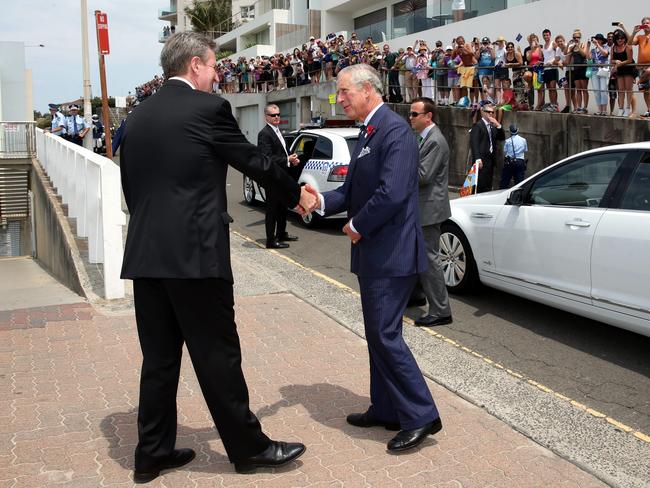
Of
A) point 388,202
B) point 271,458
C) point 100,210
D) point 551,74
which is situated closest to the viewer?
point 271,458

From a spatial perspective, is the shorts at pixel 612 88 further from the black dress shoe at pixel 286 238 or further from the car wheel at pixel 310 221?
the black dress shoe at pixel 286 238

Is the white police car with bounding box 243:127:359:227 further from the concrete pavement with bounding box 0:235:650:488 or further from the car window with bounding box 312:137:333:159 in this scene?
the concrete pavement with bounding box 0:235:650:488

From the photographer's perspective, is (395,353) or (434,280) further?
(434,280)

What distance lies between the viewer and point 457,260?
7.10 m

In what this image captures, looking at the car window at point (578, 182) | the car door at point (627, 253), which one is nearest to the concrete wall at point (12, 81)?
the car window at point (578, 182)

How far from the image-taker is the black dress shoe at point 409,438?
3.64m

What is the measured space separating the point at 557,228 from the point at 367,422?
2643mm

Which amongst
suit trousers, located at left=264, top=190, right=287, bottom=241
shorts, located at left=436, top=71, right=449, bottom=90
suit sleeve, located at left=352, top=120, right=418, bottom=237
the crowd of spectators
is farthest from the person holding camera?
suit sleeve, located at left=352, top=120, right=418, bottom=237

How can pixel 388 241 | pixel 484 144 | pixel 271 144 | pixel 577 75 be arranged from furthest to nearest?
pixel 577 75, pixel 484 144, pixel 271 144, pixel 388 241

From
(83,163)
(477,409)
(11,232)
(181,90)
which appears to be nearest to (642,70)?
(83,163)

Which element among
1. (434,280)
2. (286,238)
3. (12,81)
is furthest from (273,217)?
(12,81)

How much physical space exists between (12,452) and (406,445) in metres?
2.10

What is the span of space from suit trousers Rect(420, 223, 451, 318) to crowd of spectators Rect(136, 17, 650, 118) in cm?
879

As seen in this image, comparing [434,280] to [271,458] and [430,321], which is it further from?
[271,458]
